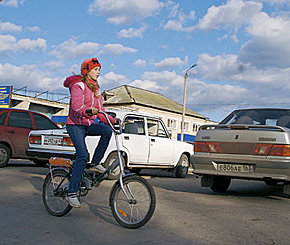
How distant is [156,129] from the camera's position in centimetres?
1048

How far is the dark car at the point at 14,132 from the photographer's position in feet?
35.0

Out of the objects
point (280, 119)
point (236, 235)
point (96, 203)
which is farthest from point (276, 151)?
point (96, 203)

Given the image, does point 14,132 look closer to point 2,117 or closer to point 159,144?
point 2,117

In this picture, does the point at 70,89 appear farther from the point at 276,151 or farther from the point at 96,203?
the point at 276,151

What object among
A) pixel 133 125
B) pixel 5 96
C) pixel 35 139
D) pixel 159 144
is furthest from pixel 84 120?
pixel 5 96

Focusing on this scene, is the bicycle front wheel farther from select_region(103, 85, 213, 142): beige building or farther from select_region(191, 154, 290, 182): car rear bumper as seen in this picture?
select_region(103, 85, 213, 142): beige building

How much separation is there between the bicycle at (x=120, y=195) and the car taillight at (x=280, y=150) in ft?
9.89

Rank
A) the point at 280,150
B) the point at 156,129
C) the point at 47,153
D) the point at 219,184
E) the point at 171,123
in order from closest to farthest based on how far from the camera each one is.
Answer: the point at 280,150, the point at 219,184, the point at 47,153, the point at 156,129, the point at 171,123

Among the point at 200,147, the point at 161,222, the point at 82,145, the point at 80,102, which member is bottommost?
the point at 161,222

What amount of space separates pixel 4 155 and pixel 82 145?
679cm

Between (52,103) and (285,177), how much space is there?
45.5m

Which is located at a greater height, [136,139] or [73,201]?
[136,139]

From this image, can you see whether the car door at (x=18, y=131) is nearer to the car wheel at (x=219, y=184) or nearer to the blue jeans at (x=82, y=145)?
the car wheel at (x=219, y=184)

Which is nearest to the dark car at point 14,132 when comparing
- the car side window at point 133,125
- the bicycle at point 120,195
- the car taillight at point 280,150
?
the car side window at point 133,125
